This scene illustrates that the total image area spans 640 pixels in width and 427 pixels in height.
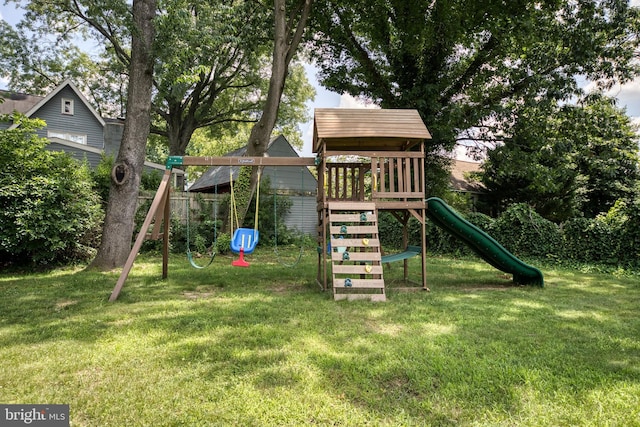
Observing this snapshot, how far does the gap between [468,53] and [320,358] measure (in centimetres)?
1525

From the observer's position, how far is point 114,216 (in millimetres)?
8148

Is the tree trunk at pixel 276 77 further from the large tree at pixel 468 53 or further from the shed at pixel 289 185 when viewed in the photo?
the shed at pixel 289 185

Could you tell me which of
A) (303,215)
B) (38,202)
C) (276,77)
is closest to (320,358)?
(38,202)

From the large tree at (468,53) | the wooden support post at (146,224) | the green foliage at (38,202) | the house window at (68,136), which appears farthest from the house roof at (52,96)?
the wooden support post at (146,224)

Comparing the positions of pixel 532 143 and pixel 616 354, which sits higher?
pixel 532 143

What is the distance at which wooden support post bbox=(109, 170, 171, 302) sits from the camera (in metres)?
5.66

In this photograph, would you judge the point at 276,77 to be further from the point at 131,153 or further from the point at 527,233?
the point at 527,233

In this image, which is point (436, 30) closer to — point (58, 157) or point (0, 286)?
point (58, 157)

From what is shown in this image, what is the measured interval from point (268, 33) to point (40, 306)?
432 inches

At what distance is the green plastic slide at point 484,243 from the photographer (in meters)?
6.98

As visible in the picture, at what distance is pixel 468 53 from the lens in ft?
49.6

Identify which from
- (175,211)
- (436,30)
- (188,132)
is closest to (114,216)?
(175,211)

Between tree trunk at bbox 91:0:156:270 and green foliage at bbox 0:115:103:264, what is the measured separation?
850mm

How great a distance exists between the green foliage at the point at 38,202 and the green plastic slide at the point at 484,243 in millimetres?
7505
